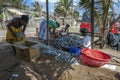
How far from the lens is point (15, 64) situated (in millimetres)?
5184

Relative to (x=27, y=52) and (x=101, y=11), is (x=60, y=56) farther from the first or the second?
(x=101, y=11)

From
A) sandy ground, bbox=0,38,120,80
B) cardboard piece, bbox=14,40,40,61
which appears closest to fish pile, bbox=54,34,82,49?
sandy ground, bbox=0,38,120,80

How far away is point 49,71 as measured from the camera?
194 inches

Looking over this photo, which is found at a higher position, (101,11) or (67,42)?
(101,11)

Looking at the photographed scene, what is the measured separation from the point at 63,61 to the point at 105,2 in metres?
3.35

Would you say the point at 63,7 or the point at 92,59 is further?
the point at 63,7

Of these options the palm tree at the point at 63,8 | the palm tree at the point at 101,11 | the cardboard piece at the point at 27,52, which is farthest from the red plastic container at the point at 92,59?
the palm tree at the point at 63,8

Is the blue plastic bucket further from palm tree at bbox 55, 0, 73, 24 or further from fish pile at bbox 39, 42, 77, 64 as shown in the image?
palm tree at bbox 55, 0, 73, 24

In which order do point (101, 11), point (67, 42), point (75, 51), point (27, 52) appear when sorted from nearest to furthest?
point (27, 52) → point (75, 51) → point (67, 42) → point (101, 11)

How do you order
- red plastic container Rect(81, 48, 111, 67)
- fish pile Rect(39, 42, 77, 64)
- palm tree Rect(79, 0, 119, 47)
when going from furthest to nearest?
palm tree Rect(79, 0, 119, 47)
fish pile Rect(39, 42, 77, 64)
red plastic container Rect(81, 48, 111, 67)

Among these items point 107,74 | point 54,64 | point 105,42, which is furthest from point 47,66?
point 105,42

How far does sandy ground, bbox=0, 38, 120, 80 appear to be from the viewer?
185 inches

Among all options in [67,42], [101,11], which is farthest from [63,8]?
[67,42]

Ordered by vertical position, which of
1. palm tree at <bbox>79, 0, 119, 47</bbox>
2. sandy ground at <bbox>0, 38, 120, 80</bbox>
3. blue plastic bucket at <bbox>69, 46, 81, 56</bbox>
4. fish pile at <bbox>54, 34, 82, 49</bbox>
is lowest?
sandy ground at <bbox>0, 38, 120, 80</bbox>
